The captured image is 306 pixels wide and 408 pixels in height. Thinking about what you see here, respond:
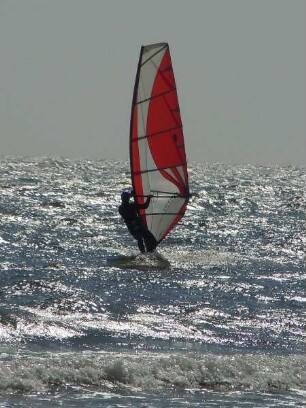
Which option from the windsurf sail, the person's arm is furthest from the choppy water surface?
the windsurf sail

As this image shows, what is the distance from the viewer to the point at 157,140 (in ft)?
84.6

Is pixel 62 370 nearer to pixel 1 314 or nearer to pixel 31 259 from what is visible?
pixel 1 314

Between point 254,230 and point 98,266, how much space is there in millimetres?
13923

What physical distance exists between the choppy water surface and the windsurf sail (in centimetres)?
168

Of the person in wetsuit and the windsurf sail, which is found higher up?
the windsurf sail

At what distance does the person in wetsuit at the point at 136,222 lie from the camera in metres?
25.3

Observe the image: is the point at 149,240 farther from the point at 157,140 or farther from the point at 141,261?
the point at 157,140

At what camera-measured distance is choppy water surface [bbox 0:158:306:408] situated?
43.3 feet

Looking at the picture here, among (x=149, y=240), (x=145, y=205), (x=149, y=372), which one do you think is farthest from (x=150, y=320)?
(x=149, y=240)

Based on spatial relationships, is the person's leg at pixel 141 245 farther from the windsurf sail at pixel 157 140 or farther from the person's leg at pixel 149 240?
the windsurf sail at pixel 157 140

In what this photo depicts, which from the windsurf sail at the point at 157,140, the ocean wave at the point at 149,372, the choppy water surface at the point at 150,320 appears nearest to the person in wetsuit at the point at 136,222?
the windsurf sail at the point at 157,140

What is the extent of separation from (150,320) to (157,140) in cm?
875

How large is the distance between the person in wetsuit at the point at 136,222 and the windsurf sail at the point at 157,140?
0.25 m

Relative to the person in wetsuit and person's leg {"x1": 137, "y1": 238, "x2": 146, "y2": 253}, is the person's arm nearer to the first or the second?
the person in wetsuit
